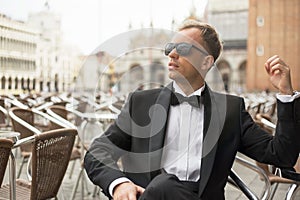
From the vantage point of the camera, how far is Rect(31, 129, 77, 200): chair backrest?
2.05m

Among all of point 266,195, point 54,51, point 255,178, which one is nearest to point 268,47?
point 54,51

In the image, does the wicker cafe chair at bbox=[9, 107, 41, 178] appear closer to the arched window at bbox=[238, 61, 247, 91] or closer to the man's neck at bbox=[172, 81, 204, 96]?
the man's neck at bbox=[172, 81, 204, 96]

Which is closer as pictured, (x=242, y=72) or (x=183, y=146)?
(x=183, y=146)

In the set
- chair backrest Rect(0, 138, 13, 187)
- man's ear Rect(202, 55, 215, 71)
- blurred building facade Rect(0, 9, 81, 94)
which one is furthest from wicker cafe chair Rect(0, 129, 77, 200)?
blurred building facade Rect(0, 9, 81, 94)

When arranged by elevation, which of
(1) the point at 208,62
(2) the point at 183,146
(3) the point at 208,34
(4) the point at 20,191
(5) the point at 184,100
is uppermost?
(3) the point at 208,34

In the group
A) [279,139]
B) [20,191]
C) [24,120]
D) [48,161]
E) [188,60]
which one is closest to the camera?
[279,139]

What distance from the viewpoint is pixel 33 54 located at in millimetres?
11148

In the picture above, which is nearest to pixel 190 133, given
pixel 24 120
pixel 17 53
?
pixel 24 120

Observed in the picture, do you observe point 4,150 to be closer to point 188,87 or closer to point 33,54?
point 188,87

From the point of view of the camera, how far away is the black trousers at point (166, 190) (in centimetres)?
155

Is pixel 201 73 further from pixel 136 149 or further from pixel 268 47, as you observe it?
pixel 268 47

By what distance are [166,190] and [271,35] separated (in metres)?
32.6

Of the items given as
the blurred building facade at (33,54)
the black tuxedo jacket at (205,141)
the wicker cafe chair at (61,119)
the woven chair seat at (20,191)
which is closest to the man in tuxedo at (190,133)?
the black tuxedo jacket at (205,141)

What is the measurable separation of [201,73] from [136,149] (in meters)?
0.39
